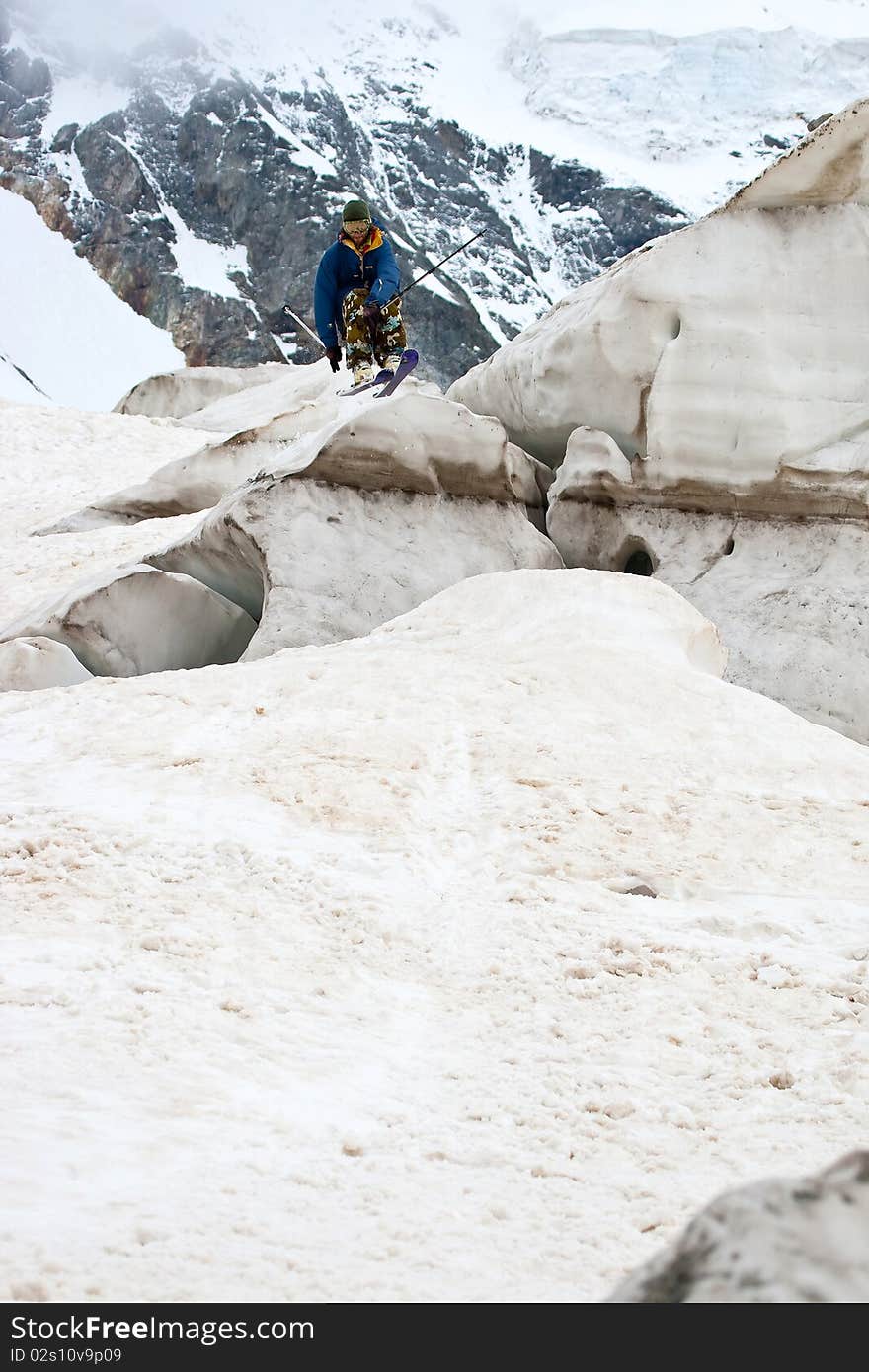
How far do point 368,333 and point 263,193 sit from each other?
77.0m

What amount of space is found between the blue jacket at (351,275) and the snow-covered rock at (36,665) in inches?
113

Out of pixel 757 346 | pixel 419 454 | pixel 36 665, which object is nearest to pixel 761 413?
pixel 757 346

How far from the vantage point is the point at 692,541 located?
31.3 ft

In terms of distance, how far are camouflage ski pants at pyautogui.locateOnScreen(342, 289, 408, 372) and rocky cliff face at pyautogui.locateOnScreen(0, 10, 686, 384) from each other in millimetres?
60419

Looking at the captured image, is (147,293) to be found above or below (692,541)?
below

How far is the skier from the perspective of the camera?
903 centimetres

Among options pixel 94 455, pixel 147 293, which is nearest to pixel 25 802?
pixel 94 455

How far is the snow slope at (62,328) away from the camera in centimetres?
6931

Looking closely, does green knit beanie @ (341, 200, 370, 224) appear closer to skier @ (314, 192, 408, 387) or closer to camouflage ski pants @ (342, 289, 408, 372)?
skier @ (314, 192, 408, 387)

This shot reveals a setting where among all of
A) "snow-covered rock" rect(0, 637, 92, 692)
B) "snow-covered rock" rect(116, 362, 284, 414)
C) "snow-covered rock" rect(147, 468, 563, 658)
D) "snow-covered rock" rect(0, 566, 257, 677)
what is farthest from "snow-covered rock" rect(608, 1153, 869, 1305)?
"snow-covered rock" rect(116, 362, 284, 414)

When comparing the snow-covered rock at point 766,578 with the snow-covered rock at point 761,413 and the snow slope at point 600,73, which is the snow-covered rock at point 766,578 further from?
the snow slope at point 600,73

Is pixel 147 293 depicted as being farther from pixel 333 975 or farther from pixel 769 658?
pixel 333 975
